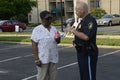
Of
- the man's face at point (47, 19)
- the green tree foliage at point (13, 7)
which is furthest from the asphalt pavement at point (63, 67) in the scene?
the green tree foliage at point (13, 7)

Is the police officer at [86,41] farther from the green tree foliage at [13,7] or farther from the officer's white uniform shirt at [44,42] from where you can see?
the green tree foliage at [13,7]

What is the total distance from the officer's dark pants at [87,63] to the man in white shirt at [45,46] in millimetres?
748

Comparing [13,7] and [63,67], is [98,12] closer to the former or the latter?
[13,7]

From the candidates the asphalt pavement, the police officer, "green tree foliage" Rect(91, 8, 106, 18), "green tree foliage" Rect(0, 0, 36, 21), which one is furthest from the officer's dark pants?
"green tree foliage" Rect(91, 8, 106, 18)

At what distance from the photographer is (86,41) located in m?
6.92

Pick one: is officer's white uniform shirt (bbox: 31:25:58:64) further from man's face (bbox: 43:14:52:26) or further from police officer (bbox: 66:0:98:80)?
police officer (bbox: 66:0:98:80)

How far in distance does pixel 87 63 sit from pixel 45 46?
0.98 meters

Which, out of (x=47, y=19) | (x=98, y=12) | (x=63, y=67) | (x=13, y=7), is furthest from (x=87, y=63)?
(x=98, y=12)

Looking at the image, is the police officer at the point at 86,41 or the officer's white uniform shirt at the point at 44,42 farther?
the officer's white uniform shirt at the point at 44,42

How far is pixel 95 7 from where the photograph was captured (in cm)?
6372

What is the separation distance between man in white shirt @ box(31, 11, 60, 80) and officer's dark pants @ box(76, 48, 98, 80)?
2.46 ft

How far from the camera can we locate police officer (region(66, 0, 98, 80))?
6906 mm

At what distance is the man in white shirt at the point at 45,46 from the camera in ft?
25.0

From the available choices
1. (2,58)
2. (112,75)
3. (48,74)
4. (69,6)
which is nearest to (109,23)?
(69,6)
